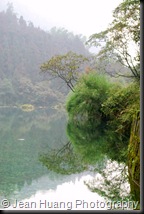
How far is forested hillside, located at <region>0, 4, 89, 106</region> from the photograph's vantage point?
59281 mm

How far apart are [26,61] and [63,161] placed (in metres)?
62.8

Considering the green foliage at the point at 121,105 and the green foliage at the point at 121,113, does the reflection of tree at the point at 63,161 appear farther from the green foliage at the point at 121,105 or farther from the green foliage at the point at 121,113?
the green foliage at the point at 121,105

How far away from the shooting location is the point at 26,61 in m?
69.3

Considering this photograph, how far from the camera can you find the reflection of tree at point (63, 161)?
6.76m

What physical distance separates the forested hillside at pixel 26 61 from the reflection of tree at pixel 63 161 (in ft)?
160

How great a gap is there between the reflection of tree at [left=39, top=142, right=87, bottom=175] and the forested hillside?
160 ft

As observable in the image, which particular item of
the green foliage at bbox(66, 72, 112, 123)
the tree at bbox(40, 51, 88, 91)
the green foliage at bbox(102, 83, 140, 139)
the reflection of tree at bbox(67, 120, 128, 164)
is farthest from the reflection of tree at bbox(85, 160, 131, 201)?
the tree at bbox(40, 51, 88, 91)

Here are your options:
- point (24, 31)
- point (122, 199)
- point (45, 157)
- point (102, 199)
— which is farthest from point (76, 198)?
point (24, 31)

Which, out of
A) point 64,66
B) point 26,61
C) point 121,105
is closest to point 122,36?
point 121,105

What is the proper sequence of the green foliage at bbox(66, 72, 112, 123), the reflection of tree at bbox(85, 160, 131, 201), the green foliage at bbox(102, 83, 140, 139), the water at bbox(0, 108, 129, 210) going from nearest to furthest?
1. the water at bbox(0, 108, 129, 210)
2. the reflection of tree at bbox(85, 160, 131, 201)
3. the green foliage at bbox(102, 83, 140, 139)
4. the green foliage at bbox(66, 72, 112, 123)

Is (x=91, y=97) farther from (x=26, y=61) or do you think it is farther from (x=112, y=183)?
(x=26, y=61)

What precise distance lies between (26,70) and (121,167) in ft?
206

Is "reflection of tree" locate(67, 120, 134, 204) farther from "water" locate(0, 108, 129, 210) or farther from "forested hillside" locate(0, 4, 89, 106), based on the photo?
"forested hillside" locate(0, 4, 89, 106)

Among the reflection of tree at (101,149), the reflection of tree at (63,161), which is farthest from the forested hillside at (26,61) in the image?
the reflection of tree at (63,161)
